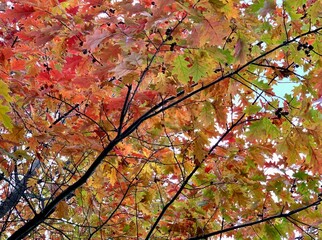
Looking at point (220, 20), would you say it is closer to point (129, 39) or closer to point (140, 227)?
point (129, 39)

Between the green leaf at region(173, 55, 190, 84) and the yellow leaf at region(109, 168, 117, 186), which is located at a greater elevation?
the yellow leaf at region(109, 168, 117, 186)

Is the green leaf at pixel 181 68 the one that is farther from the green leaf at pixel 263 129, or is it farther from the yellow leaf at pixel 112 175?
the yellow leaf at pixel 112 175

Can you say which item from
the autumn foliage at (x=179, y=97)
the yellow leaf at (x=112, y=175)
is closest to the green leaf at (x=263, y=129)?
the autumn foliage at (x=179, y=97)

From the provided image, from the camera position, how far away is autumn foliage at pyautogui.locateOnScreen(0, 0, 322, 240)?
5.42 feet

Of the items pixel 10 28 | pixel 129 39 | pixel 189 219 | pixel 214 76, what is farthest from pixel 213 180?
pixel 10 28

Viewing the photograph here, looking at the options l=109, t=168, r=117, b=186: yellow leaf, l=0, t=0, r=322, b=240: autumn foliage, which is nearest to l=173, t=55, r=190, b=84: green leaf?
l=0, t=0, r=322, b=240: autumn foliage

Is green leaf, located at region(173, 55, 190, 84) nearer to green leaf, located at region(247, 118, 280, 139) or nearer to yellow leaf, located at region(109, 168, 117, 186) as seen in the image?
green leaf, located at region(247, 118, 280, 139)

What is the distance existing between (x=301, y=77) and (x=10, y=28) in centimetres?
208

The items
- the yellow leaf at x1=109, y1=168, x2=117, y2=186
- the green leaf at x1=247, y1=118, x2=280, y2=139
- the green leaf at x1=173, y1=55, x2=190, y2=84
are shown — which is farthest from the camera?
the yellow leaf at x1=109, y1=168, x2=117, y2=186

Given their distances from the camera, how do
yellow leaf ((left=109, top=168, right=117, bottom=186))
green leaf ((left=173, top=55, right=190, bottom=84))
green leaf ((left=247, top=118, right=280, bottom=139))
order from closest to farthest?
green leaf ((left=173, top=55, right=190, bottom=84)) → green leaf ((left=247, top=118, right=280, bottom=139)) → yellow leaf ((left=109, top=168, right=117, bottom=186))

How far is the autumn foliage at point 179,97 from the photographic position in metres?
1.65

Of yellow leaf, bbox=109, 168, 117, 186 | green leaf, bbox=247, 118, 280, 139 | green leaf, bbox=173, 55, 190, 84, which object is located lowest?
green leaf, bbox=247, 118, 280, 139

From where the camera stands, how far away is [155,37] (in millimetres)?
1775

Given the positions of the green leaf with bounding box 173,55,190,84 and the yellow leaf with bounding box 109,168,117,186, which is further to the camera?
the yellow leaf with bounding box 109,168,117,186
